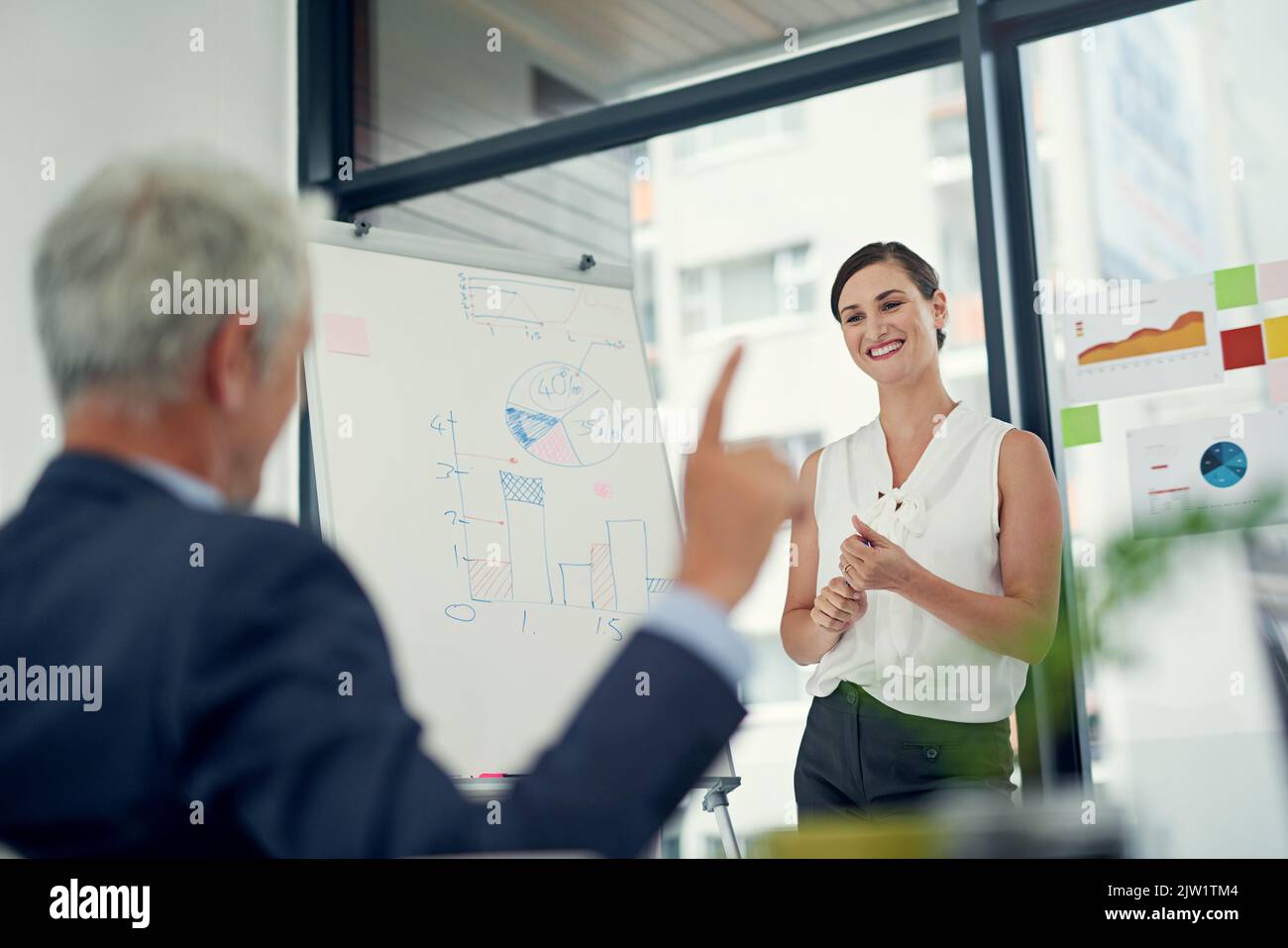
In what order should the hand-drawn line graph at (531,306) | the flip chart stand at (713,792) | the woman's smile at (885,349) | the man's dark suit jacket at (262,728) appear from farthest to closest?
the hand-drawn line graph at (531,306) < the woman's smile at (885,349) < the flip chart stand at (713,792) < the man's dark suit jacket at (262,728)

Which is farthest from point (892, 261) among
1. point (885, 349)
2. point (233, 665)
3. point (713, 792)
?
point (233, 665)

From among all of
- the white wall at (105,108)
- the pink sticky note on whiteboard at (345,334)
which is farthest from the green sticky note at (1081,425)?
the white wall at (105,108)

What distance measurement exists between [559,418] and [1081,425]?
3.35 feet

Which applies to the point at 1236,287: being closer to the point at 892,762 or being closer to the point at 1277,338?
the point at 1277,338

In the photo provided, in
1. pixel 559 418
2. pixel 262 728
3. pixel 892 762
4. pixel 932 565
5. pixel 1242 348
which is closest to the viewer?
pixel 262 728

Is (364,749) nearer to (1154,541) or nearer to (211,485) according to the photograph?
(211,485)

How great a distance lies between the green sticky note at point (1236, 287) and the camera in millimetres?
2246

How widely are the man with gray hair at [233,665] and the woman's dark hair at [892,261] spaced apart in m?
1.61

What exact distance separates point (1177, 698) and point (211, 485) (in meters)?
1.96

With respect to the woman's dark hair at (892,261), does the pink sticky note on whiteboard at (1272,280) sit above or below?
below

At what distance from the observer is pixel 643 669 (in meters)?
0.67

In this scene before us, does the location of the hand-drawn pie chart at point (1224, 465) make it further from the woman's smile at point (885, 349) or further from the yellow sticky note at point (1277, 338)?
the woman's smile at point (885, 349)

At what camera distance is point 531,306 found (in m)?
2.59
